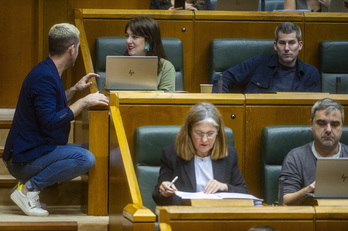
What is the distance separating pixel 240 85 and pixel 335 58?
570 mm

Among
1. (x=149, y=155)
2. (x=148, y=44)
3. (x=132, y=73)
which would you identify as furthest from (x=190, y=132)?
(x=148, y=44)

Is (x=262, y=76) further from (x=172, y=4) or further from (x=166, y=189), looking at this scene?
(x=166, y=189)

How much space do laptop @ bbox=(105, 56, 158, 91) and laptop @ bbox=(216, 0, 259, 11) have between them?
3.60 feet

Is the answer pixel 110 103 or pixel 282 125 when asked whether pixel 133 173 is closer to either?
pixel 110 103

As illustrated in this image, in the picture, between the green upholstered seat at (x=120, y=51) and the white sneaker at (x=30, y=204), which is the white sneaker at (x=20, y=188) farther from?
the green upholstered seat at (x=120, y=51)

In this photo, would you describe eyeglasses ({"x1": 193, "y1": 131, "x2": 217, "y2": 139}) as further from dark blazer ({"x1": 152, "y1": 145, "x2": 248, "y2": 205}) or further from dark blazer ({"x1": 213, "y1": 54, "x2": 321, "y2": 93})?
dark blazer ({"x1": 213, "y1": 54, "x2": 321, "y2": 93})

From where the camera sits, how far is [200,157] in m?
2.66

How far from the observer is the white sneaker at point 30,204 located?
291 cm

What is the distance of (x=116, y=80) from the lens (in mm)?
3053

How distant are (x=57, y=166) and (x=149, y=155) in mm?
372

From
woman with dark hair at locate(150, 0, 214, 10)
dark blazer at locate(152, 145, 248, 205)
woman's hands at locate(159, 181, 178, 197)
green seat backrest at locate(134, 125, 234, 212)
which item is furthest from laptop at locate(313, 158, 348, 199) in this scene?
woman with dark hair at locate(150, 0, 214, 10)

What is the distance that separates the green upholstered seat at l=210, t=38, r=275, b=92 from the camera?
377cm

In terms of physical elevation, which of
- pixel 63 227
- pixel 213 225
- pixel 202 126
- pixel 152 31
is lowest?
pixel 63 227

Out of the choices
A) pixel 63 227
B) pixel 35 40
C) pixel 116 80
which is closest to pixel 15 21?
pixel 35 40
